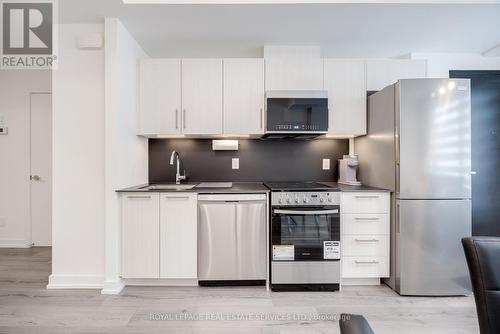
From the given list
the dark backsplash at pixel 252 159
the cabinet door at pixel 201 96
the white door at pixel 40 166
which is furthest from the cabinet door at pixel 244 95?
the white door at pixel 40 166

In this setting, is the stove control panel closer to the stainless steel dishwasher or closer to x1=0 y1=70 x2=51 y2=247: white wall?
the stainless steel dishwasher

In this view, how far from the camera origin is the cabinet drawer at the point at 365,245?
2.52m

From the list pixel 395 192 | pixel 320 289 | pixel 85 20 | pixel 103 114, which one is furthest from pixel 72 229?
pixel 395 192

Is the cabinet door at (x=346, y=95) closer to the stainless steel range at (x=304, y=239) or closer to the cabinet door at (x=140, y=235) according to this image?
the stainless steel range at (x=304, y=239)

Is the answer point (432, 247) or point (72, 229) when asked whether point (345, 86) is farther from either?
point (72, 229)

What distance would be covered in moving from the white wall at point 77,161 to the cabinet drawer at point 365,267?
2373mm

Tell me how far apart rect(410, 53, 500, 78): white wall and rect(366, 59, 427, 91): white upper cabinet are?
1.35 ft

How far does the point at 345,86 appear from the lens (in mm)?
2852

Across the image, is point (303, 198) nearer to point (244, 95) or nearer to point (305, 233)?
point (305, 233)

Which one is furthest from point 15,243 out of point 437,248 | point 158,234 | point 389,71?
point 389,71

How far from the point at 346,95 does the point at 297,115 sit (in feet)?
2.05

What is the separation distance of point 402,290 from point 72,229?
3.11 m

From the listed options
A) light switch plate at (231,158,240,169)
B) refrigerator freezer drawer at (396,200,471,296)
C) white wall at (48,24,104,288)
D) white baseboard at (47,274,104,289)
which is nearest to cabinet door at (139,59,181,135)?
white wall at (48,24,104,288)

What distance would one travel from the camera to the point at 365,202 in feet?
8.27
